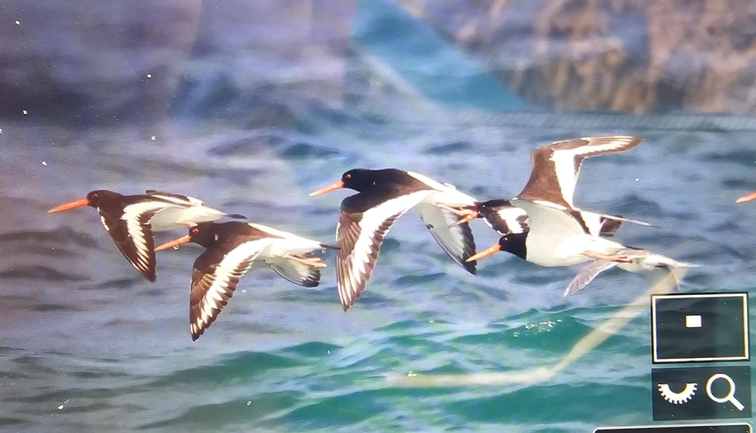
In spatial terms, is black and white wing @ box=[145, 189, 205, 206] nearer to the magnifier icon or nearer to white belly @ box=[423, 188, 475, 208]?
white belly @ box=[423, 188, 475, 208]

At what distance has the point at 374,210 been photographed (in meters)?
1.50

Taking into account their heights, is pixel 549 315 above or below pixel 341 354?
above

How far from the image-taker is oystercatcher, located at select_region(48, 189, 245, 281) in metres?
1.47

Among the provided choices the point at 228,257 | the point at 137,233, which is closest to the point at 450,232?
the point at 228,257

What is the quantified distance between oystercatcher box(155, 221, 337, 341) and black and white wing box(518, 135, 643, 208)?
0.52 metres

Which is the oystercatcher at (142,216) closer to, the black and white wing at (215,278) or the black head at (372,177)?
the black and white wing at (215,278)

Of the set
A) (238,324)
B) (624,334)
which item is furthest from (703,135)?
(238,324)

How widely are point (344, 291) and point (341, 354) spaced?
0.15 meters

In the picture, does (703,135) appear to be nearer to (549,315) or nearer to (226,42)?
(549,315)

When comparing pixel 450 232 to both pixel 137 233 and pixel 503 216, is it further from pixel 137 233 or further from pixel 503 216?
pixel 137 233

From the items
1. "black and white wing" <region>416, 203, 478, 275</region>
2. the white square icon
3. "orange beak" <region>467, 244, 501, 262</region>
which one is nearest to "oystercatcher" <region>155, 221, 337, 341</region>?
"black and white wing" <region>416, 203, 478, 275</region>

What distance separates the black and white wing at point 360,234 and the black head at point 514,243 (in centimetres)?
23

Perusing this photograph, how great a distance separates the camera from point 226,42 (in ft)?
4.81

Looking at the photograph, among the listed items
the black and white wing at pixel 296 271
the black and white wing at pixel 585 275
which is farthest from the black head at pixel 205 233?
the black and white wing at pixel 585 275
